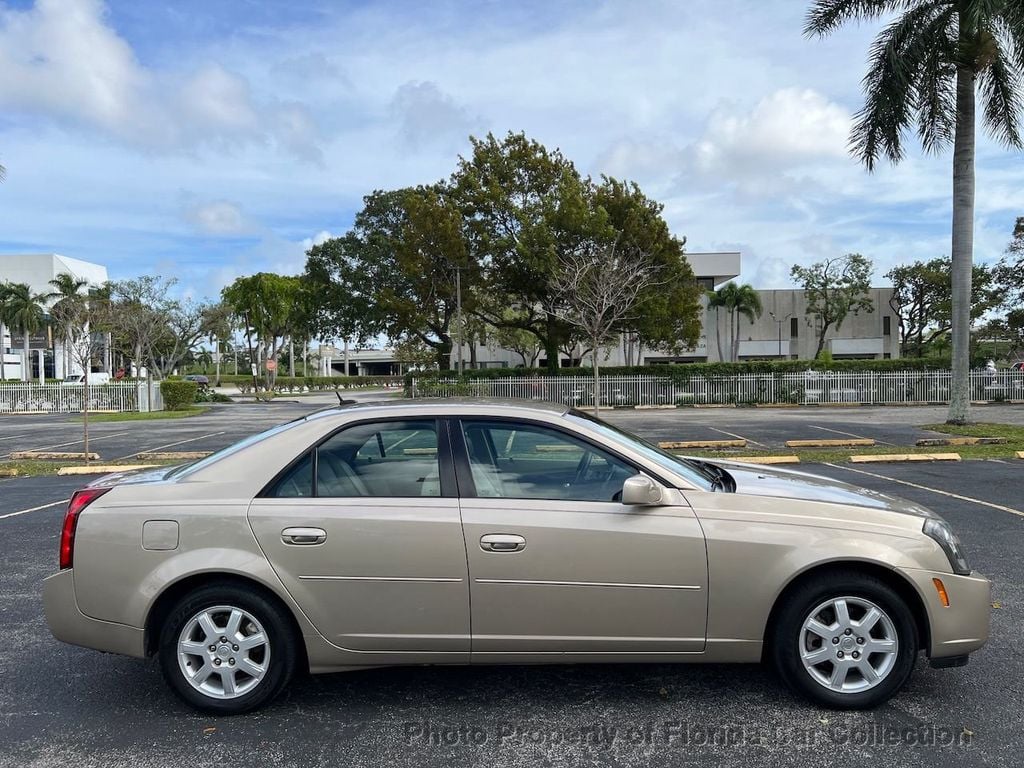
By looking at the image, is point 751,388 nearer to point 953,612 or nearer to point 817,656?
point 953,612

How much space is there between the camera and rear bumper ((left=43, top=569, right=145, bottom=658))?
12.0ft

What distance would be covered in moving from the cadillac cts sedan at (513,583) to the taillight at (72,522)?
16 mm

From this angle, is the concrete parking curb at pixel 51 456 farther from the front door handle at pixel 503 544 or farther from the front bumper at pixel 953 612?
the front bumper at pixel 953 612

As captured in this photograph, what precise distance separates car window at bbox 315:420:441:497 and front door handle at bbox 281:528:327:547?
21 centimetres

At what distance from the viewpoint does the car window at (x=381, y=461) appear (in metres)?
3.77

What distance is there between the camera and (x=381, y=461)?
394 cm

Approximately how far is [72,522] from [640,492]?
291 cm

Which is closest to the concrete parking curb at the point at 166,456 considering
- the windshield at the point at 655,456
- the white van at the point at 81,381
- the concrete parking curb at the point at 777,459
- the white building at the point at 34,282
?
the concrete parking curb at the point at 777,459

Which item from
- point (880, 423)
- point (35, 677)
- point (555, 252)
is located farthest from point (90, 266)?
point (35, 677)

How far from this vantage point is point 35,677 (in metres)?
4.20

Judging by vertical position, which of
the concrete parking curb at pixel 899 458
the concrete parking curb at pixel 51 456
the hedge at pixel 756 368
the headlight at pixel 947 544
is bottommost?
the concrete parking curb at pixel 51 456

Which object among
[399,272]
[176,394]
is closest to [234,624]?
[176,394]

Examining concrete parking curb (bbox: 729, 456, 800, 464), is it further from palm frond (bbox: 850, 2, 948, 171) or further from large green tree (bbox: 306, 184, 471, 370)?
large green tree (bbox: 306, 184, 471, 370)

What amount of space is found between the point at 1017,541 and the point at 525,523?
226 inches
